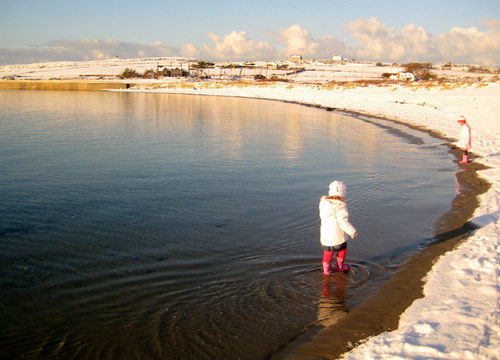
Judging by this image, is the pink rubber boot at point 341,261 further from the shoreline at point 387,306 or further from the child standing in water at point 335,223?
the shoreline at point 387,306

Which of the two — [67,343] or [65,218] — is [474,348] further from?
[65,218]

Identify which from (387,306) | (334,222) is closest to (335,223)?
(334,222)

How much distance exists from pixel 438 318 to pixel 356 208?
17.9ft

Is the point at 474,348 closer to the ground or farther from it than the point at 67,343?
farther from it

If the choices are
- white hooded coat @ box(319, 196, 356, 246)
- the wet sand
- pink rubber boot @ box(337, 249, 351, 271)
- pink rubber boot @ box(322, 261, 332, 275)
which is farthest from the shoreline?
white hooded coat @ box(319, 196, 356, 246)

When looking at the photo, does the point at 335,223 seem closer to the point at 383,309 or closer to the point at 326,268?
the point at 326,268

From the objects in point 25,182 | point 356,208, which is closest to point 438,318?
point 356,208

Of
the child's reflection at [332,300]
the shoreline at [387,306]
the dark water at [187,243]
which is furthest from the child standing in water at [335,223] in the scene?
the shoreline at [387,306]

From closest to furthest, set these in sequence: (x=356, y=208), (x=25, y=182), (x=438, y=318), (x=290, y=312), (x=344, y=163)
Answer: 1. (x=438, y=318)
2. (x=290, y=312)
3. (x=356, y=208)
4. (x=25, y=182)
5. (x=344, y=163)

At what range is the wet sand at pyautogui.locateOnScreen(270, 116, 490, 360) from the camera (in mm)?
5125

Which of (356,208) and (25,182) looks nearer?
(356,208)

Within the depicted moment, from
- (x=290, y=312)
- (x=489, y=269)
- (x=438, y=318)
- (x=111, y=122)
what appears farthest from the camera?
(x=111, y=122)

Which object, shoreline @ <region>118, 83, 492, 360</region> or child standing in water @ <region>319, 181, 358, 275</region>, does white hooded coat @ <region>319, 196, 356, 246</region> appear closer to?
child standing in water @ <region>319, 181, 358, 275</region>

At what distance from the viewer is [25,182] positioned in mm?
12484
